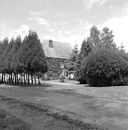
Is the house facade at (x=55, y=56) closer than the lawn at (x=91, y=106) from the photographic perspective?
No

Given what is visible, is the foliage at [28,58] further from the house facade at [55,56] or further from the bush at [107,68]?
the house facade at [55,56]

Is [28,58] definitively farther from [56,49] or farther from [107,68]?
[56,49]

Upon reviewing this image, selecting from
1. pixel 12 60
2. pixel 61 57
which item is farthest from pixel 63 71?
pixel 12 60

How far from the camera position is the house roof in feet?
184

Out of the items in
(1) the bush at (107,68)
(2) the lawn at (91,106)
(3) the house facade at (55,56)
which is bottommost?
(2) the lawn at (91,106)

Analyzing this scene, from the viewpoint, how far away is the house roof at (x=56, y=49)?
56069 millimetres

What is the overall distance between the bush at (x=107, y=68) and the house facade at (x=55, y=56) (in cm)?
2664

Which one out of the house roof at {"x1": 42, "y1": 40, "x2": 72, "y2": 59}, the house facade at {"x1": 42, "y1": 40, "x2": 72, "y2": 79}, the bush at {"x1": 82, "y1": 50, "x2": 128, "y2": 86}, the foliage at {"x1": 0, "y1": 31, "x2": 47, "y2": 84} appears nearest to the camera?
the bush at {"x1": 82, "y1": 50, "x2": 128, "y2": 86}

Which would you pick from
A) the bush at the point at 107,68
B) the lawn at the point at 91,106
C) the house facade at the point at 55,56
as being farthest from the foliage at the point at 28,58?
the house facade at the point at 55,56

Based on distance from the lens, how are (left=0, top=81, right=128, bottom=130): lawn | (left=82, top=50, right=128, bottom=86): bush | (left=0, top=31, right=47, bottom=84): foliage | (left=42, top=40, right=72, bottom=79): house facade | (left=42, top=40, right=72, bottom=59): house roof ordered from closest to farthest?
1. (left=0, top=81, right=128, bottom=130): lawn
2. (left=82, top=50, right=128, bottom=86): bush
3. (left=0, top=31, right=47, bottom=84): foliage
4. (left=42, top=40, right=72, bottom=79): house facade
5. (left=42, top=40, right=72, bottom=59): house roof

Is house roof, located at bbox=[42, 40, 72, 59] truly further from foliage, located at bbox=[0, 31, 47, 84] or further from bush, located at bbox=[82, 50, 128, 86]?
bush, located at bbox=[82, 50, 128, 86]

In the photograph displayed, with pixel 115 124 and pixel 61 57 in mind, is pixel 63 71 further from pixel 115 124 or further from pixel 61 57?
pixel 115 124

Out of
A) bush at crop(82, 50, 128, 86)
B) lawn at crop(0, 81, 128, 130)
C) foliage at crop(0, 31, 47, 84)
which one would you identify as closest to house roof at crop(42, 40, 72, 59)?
foliage at crop(0, 31, 47, 84)

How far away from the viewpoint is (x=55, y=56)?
55.9 metres
